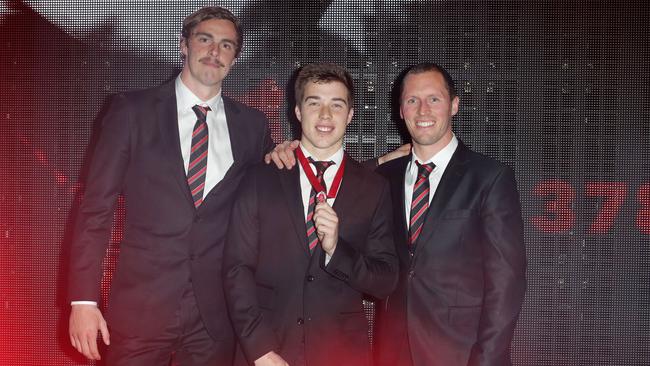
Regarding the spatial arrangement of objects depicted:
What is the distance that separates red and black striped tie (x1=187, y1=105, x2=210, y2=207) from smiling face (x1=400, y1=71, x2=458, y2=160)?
38.9 inches

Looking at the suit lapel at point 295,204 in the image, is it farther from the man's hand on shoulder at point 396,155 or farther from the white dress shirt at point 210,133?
the man's hand on shoulder at point 396,155

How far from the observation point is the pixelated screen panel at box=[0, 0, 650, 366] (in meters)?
3.67

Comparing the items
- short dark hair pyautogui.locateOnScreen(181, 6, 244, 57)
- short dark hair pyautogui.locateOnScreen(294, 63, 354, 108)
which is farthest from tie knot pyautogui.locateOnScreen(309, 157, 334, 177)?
short dark hair pyautogui.locateOnScreen(181, 6, 244, 57)

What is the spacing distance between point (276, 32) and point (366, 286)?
6.90 ft

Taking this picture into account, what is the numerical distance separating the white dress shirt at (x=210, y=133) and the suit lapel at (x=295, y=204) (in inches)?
17.0

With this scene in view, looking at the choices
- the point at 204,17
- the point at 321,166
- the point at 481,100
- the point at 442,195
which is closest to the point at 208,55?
the point at 204,17

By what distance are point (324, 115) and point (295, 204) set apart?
404 millimetres

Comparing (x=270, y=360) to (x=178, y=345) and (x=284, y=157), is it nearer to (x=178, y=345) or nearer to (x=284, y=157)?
(x=178, y=345)

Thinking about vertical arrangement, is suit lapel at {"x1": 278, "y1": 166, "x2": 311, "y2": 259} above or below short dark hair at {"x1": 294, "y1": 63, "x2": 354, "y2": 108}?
below

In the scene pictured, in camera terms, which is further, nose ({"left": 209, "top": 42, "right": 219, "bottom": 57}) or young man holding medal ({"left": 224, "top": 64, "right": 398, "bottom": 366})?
nose ({"left": 209, "top": 42, "right": 219, "bottom": 57})

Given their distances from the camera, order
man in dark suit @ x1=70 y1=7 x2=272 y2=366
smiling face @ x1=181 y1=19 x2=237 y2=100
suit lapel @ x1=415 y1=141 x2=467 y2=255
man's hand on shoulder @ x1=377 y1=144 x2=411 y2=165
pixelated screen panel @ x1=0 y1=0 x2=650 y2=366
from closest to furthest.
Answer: suit lapel @ x1=415 y1=141 x2=467 y2=255
man in dark suit @ x1=70 y1=7 x2=272 y2=366
smiling face @ x1=181 y1=19 x2=237 y2=100
man's hand on shoulder @ x1=377 y1=144 x2=411 y2=165
pixelated screen panel @ x1=0 y1=0 x2=650 y2=366

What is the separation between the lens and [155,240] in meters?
2.57

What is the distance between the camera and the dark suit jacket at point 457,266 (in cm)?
239

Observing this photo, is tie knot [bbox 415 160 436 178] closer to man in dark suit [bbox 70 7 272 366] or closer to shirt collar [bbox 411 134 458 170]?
shirt collar [bbox 411 134 458 170]
